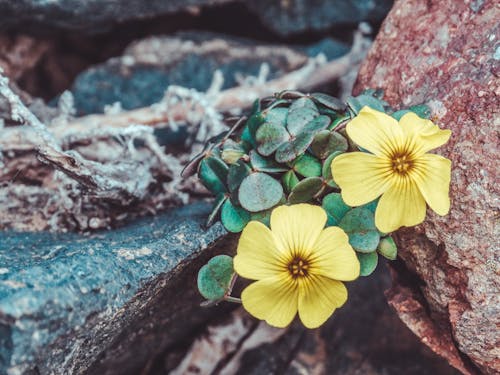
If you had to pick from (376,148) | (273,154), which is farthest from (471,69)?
(273,154)

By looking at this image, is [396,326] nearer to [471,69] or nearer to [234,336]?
[234,336]

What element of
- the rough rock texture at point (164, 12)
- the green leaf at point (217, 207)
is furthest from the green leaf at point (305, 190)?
the rough rock texture at point (164, 12)

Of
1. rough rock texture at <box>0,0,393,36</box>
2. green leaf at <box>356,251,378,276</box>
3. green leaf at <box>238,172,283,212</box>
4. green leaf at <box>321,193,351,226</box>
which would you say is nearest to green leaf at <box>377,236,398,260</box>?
green leaf at <box>356,251,378,276</box>

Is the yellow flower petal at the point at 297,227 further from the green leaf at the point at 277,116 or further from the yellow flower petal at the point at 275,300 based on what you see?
the green leaf at the point at 277,116

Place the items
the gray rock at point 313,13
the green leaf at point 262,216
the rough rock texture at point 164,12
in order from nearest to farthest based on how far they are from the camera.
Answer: the green leaf at point 262,216 < the rough rock texture at point 164,12 < the gray rock at point 313,13

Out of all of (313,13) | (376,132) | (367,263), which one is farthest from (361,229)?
(313,13)

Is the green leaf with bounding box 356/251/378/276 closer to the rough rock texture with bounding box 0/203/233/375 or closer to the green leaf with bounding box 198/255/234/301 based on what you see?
the green leaf with bounding box 198/255/234/301
